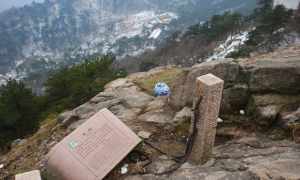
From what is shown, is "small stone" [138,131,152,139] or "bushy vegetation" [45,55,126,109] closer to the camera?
"small stone" [138,131,152,139]

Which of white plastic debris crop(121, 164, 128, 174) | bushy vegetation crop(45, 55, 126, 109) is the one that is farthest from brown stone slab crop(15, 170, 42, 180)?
bushy vegetation crop(45, 55, 126, 109)

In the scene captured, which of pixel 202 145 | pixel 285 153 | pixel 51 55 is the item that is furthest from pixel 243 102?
pixel 51 55

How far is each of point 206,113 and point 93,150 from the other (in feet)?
5.44

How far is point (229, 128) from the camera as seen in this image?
5391mm

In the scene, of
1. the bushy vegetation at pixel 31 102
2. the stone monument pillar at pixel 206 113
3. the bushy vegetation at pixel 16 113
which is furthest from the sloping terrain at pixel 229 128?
the bushy vegetation at pixel 16 113

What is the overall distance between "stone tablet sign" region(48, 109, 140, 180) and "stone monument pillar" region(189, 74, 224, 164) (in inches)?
36.3

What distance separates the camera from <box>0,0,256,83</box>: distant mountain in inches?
3743

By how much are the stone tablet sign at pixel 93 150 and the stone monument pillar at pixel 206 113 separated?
92 cm

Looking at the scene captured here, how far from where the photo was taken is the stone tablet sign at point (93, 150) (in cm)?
423

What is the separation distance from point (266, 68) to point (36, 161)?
453 cm

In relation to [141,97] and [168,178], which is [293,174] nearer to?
[168,178]

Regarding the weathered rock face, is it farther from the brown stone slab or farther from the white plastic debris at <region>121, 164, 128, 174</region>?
the brown stone slab

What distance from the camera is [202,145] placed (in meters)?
4.18

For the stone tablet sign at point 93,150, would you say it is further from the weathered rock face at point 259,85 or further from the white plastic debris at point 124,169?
the weathered rock face at point 259,85
